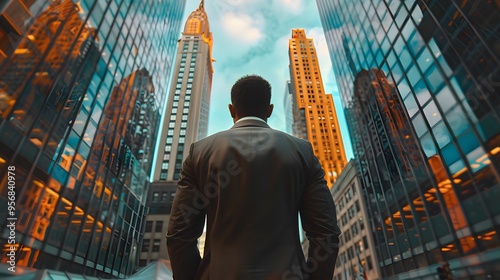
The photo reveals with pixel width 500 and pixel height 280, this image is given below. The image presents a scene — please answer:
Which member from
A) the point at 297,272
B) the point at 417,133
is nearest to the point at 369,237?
the point at 417,133

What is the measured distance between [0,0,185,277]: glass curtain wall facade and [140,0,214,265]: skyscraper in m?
32.1

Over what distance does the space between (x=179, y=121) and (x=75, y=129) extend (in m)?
70.7

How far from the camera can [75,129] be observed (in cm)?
1648

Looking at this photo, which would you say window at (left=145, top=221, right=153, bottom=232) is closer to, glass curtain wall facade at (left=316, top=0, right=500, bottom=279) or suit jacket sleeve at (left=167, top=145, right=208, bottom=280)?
glass curtain wall facade at (left=316, top=0, right=500, bottom=279)

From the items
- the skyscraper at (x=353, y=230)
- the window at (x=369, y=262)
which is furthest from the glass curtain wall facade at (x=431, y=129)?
the skyscraper at (x=353, y=230)

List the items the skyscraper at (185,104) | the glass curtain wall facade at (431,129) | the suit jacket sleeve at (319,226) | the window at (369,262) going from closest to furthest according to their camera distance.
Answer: the suit jacket sleeve at (319,226), the glass curtain wall facade at (431,129), the window at (369,262), the skyscraper at (185,104)

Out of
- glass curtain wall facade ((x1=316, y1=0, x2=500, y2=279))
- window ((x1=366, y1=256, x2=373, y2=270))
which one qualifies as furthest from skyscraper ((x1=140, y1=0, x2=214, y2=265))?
glass curtain wall facade ((x1=316, y1=0, x2=500, y2=279))

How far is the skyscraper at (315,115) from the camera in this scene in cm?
9094

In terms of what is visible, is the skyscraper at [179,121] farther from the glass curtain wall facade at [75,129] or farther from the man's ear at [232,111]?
the man's ear at [232,111]

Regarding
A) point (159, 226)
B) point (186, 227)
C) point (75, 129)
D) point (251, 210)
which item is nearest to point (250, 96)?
point (251, 210)

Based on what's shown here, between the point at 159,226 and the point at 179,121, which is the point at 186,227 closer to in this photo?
the point at 159,226

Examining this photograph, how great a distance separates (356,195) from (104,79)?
4381 centimetres

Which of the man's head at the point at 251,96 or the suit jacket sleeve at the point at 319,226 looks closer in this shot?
the suit jacket sleeve at the point at 319,226

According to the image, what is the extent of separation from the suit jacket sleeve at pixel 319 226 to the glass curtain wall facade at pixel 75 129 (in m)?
6.51
